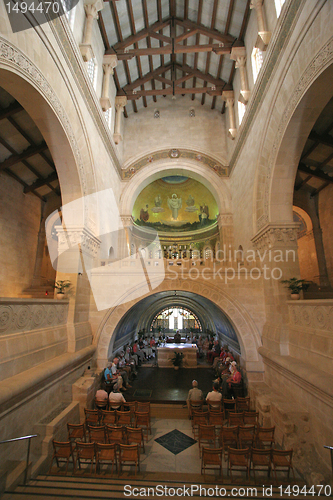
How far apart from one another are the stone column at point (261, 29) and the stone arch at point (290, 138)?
241 cm

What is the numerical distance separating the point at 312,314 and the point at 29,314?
6793 mm

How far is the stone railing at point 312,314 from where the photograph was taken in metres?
5.73

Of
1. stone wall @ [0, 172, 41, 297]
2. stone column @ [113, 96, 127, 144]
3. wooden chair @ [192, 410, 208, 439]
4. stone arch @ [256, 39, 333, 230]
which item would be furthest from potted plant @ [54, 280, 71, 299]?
stone column @ [113, 96, 127, 144]

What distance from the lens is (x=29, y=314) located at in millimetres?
6230

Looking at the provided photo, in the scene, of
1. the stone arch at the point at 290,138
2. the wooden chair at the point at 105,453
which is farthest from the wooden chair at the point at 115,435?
the stone arch at the point at 290,138

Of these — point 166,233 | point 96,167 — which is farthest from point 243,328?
point 166,233

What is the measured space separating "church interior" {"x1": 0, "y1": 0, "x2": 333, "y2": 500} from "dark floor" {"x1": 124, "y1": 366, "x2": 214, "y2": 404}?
0.38 ft

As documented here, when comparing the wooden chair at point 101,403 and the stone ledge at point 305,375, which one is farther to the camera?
the wooden chair at point 101,403

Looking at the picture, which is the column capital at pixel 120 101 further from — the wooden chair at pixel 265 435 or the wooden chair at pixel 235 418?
the wooden chair at pixel 265 435

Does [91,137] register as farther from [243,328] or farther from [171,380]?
[171,380]

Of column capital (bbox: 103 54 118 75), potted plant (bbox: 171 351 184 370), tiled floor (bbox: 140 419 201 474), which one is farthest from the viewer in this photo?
potted plant (bbox: 171 351 184 370)

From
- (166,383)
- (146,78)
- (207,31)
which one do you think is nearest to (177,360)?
(166,383)

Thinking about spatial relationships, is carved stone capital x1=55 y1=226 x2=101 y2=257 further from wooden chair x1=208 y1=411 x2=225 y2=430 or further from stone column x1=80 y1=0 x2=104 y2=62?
wooden chair x1=208 y1=411 x2=225 y2=430

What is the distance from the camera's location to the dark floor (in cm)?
881
